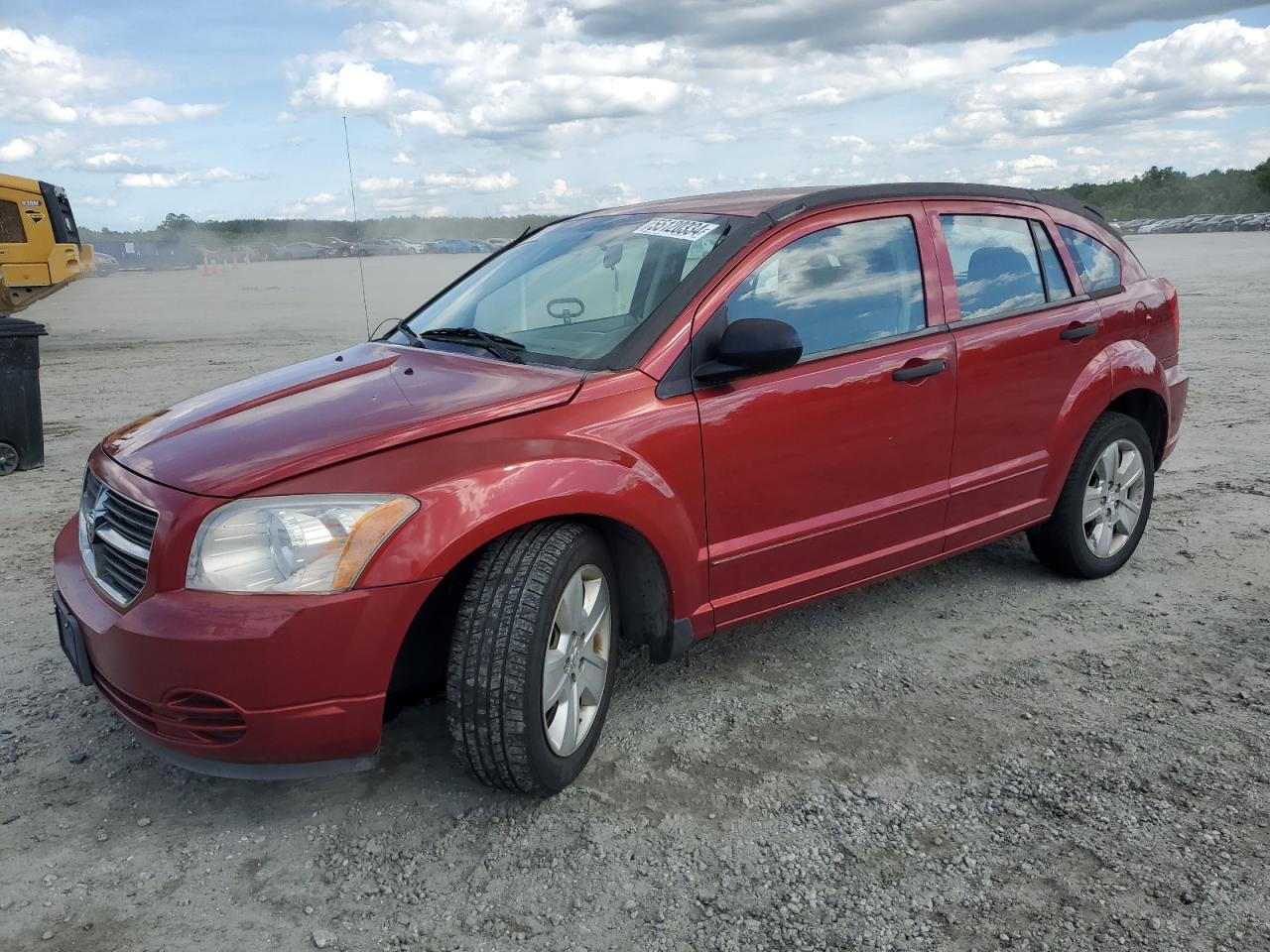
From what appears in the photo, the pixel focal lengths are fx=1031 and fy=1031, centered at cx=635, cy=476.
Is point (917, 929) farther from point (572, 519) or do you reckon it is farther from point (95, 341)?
point (95, 341)

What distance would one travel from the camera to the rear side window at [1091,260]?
14.7ft

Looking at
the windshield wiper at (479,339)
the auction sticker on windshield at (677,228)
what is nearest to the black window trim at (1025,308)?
the auction sticker on windshield at (677,228)

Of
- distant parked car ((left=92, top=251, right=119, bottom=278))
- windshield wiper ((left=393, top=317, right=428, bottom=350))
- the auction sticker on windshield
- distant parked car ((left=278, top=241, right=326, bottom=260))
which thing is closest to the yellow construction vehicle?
windshield wiper ((left=393, top=317, right=428, bottom=350))

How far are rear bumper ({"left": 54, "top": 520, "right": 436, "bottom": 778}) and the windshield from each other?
1142mm

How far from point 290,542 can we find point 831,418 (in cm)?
181

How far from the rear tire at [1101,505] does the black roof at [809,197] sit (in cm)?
107

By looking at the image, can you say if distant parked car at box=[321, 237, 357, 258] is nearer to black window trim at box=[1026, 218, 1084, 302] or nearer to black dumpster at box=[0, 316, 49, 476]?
black dumpster at box=[0, 316, 49, 476]

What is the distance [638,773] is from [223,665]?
1.24m

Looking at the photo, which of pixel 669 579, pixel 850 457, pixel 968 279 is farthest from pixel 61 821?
pixel 968 279

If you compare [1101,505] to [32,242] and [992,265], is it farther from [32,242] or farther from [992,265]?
[32,242]

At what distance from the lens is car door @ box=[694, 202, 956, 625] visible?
3.26 metres

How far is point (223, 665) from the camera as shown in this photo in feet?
8.14

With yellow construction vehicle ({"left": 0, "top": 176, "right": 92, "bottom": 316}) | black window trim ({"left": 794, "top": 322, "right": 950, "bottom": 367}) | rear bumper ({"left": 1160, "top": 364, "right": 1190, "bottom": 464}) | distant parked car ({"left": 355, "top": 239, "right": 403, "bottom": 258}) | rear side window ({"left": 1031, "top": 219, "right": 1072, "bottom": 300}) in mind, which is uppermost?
distant parked car ({"left": 355, "top": 239, "right": 403, "bottom": 258})

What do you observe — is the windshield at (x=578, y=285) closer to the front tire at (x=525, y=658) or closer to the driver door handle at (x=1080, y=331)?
the front tire at (x=525, y=658)
